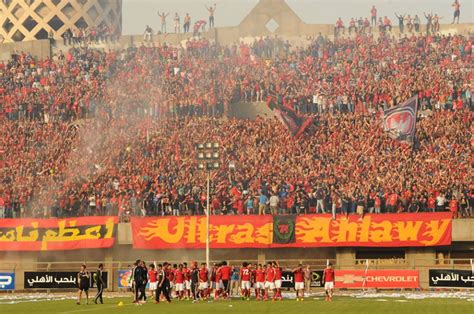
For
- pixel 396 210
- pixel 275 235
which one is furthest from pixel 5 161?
pixel 396 210

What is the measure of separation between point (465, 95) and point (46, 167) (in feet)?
80.0

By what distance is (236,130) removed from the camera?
2749 inches

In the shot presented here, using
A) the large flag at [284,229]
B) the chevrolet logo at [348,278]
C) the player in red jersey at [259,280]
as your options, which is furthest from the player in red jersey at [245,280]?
the large flag at [284,229]

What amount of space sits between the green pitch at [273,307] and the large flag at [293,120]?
1837 centimetres

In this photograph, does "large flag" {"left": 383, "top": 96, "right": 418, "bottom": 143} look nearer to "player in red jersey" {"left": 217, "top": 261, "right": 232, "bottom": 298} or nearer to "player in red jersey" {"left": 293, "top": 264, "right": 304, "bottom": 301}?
"player in red jersey" {"left": 293, "top": 264, "right": 304, "bottom": 301}

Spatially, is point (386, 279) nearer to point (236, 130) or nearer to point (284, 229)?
point (284, 229)

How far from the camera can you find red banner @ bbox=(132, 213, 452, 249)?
6119 cm

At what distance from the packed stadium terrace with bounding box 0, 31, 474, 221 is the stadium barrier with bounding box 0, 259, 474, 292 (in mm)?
2903

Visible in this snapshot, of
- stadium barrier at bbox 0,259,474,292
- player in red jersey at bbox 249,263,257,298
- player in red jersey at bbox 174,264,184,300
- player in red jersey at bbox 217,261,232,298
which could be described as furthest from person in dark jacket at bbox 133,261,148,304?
stadium barrier at bbox 0,259,474,292

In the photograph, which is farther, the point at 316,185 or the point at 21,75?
the point at 21,75

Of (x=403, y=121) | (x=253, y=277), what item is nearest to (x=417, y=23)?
(x=403, y=121)

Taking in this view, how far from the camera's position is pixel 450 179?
6119cm

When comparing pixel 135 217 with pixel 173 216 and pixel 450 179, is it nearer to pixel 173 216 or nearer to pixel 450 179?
pixel 173 216

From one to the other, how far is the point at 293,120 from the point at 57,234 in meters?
14.9
